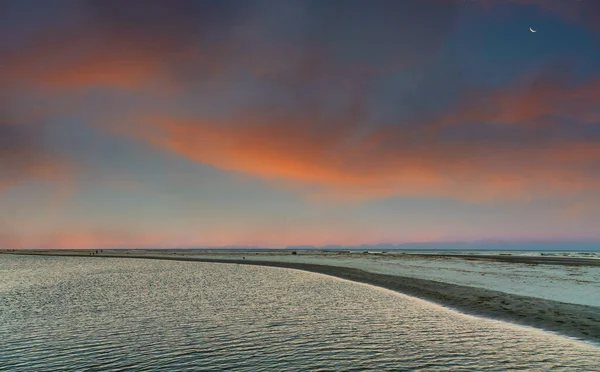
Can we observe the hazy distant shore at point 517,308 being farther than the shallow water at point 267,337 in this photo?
Yes

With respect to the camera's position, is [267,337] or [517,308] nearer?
[267,337]

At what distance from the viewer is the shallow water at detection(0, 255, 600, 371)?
17922mm

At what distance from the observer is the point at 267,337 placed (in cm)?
2284

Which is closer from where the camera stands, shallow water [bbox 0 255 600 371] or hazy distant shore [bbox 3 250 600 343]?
shallow water [bbox 0 255 600 371]

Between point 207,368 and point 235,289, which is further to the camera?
point 235,289

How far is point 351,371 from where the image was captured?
16.7 meters

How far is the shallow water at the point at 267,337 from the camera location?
1792 cm

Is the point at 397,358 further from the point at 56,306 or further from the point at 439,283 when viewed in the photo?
the point at 439,283

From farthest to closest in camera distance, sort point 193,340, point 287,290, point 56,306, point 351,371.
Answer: point 287,290 → point 56,306 → point 193,340 → point 351,371

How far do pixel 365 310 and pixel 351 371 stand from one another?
16.2 m

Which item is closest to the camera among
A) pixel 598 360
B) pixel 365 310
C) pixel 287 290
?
pixel 598 360

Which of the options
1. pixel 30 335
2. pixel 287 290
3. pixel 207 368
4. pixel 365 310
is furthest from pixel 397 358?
pixel 287 290

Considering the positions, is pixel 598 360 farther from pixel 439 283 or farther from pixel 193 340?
pixel 439 283

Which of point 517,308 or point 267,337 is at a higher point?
point 517,308
